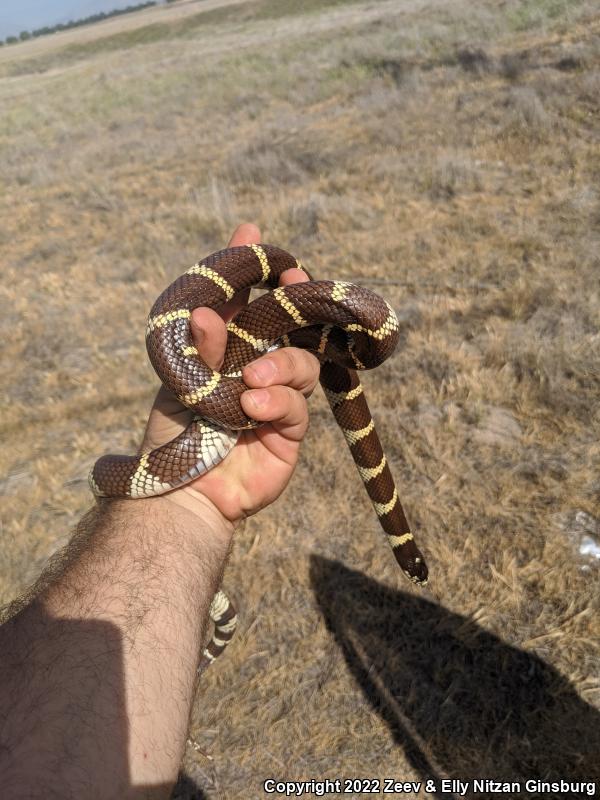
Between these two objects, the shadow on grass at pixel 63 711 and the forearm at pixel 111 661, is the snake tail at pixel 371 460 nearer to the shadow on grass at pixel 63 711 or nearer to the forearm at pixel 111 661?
the forearm at pixel 111 661

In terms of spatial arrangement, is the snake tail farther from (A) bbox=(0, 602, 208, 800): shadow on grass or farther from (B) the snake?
(A) bbox=(0, 602, 208, 800): shadow on grass

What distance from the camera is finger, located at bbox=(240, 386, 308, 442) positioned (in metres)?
3.20

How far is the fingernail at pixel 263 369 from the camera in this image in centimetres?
326

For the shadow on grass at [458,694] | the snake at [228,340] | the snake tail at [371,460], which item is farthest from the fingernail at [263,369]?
the shadow on grass at [458,694]

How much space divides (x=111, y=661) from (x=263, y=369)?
5.63 feet

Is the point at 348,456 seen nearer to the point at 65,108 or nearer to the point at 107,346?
the point at 107,346

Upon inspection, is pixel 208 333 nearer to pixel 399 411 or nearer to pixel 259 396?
pixel 259 396

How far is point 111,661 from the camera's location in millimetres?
2543

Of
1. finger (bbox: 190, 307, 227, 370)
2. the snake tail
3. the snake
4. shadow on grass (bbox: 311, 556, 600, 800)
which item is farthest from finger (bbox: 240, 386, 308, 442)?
shadow on grass (bbox: 311, 556, 600, 800)

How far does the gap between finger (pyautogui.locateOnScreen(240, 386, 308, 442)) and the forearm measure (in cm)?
94

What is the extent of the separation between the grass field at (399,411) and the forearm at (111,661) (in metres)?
1.82

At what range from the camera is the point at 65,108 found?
33281mm

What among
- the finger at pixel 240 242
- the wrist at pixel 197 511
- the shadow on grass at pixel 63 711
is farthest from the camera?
the finger at pixel 240 242

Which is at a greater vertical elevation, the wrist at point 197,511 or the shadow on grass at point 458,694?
the wrist at point 197,511
